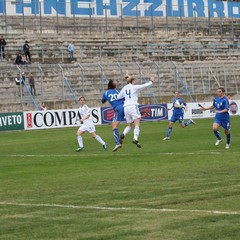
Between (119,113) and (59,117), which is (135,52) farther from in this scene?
(119,113)

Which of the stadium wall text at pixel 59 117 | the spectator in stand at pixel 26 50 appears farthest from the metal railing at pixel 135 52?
the stadium wall text at pixel 59 117

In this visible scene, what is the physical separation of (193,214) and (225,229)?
56.5 inches

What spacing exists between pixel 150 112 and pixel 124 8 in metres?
21.3

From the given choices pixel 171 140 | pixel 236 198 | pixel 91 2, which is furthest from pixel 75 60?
pixel 236 198

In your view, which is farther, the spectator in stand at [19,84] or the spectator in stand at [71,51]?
the spectator in stand at [71,51]

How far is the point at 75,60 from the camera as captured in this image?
63.5 m

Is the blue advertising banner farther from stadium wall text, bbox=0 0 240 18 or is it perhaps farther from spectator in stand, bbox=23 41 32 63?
stadium wall text, bbox=0 0 240 18

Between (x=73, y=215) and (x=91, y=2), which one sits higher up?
(x=91, y=2)

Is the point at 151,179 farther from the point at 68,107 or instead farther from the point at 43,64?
the point at 43,64

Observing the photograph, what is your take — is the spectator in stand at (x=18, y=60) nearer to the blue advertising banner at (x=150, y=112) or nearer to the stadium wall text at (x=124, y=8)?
the stadium wall text at (x=124, y=8)

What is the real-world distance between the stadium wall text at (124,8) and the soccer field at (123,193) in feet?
126

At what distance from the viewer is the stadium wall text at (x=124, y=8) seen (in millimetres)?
67438

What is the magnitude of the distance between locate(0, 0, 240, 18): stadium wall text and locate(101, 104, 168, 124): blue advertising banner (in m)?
16.6

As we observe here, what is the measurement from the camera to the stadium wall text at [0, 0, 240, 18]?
67.4 metres
